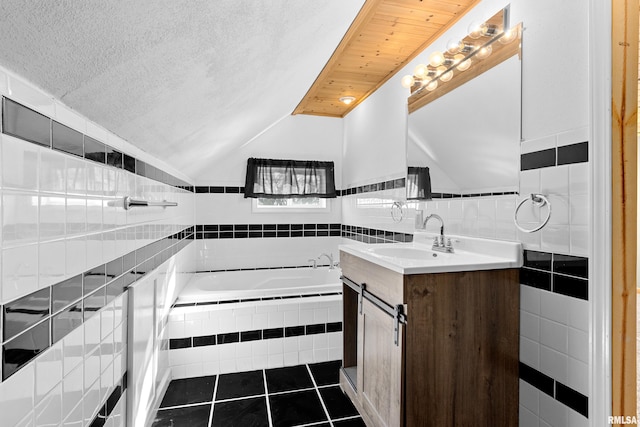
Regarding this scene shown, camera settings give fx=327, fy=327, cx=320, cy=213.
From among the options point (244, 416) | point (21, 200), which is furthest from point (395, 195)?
point (21, 200)

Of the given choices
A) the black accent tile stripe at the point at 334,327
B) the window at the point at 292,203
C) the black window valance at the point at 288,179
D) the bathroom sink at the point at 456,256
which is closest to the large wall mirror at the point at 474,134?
the bathroom sink at the point at 456,256

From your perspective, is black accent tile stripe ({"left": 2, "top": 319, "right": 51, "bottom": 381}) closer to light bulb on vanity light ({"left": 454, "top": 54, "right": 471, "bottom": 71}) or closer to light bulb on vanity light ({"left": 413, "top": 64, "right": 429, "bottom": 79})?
light bulb on vanity light ({"left": 454, "top": 54, "right": 471, "bottom": 71})

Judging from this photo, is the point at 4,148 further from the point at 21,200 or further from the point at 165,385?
the point at 165,385

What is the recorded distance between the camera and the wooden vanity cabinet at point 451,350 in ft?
4.47

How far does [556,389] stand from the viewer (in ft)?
4.39

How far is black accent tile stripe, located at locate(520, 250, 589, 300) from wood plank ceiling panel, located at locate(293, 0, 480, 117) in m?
1.42

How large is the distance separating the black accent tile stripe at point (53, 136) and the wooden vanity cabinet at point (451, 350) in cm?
122

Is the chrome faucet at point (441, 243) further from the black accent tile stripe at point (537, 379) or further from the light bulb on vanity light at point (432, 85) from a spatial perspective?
the light bulb on vanity light at point (432, 85)

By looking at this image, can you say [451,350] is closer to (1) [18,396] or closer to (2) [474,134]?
(2) [474,134]

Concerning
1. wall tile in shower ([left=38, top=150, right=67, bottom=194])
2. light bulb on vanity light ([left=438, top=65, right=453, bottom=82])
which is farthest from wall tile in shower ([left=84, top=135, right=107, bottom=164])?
light bulb on vanity light ([left=438, top=65, right=453, bottom=82])

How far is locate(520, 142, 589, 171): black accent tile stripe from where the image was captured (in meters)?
1.24

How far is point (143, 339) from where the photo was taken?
1615mm

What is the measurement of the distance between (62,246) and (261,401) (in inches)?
63.8

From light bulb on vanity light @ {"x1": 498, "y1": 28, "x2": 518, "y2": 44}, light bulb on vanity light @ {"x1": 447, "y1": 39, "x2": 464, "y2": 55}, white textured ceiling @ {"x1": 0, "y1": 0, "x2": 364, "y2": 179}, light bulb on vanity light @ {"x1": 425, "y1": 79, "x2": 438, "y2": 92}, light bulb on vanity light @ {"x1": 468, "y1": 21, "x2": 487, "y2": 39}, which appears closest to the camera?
white textured ceiling @ {"x1": 0, "y1": 0, "x2": 364, "y2": 179}
